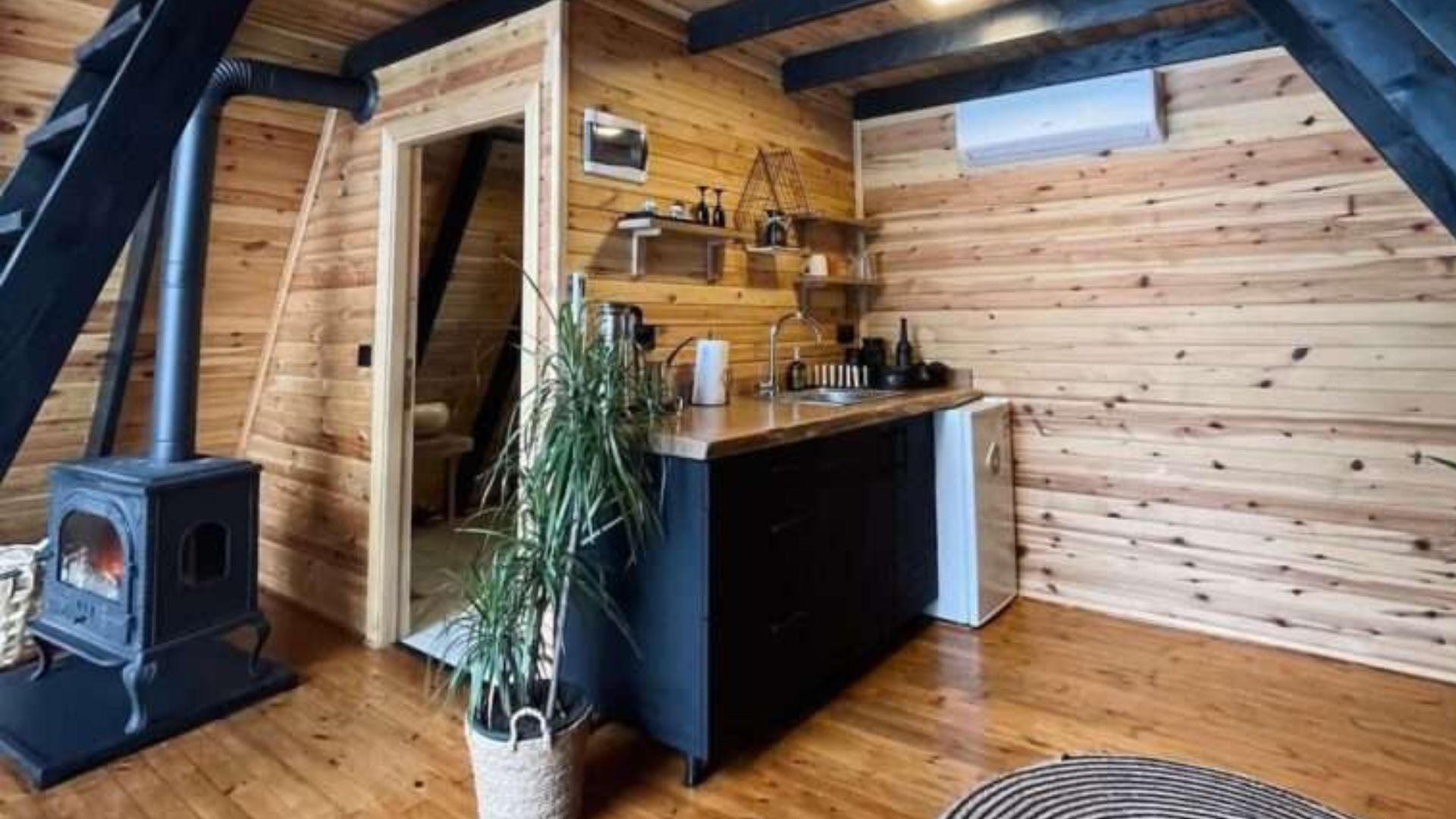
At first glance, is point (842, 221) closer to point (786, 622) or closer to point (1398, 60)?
point (786, 622)

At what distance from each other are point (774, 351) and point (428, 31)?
179 cm

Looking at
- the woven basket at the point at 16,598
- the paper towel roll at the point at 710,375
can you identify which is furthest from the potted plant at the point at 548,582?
the woven basket at the point at 16,598

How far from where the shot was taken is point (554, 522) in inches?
77.7

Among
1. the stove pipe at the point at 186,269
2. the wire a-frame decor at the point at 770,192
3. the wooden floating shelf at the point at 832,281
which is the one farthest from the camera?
the wooden floating shelf at the point at 832,281

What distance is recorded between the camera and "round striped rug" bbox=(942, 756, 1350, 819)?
192cm

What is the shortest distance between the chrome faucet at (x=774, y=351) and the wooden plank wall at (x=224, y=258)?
206 centimetres

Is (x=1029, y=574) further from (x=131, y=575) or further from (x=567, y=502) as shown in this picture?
(x=131, y=575)

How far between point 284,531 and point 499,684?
84.9 inches

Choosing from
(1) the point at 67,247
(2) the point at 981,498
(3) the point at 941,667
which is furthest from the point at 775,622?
(1) the point at 67,247

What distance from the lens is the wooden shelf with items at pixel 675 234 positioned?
2.67 metres

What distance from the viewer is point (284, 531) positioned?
3.58 meters

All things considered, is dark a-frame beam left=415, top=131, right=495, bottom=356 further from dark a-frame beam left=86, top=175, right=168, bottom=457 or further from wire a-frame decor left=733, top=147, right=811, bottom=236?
wire a-frame decor left=733, top=147, right=811, bottom=236

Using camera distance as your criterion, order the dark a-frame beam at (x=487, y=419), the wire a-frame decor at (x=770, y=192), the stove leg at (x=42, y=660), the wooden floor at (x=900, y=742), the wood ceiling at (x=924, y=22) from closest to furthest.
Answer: the wooden floor at (x=900, y=742) → the stove leg at (x=42, y=660) → the wood ceiling at (x=924, y=22) → the wire a-frame decor at (x=770, y=192) → the dark a-frame beam at (x=487, y=419)

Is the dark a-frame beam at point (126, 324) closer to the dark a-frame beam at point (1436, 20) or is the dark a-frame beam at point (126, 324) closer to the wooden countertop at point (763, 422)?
the wooden countertop at point (763, 422)
